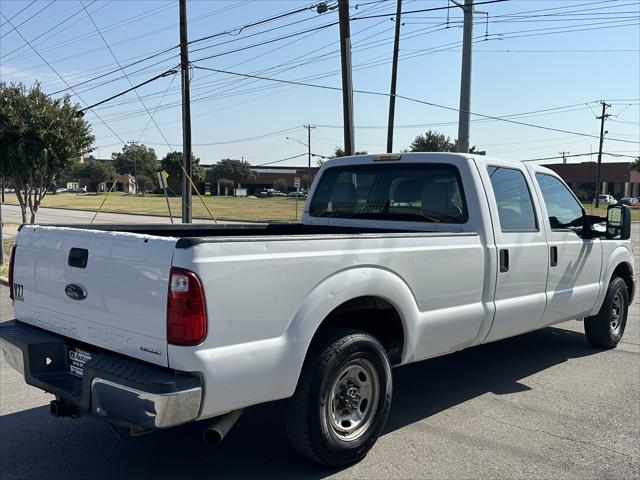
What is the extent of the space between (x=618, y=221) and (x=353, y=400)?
396 cm

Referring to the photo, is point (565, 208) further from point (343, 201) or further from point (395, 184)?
point (343, 201)

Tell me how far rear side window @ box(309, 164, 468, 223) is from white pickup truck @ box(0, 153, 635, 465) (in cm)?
1

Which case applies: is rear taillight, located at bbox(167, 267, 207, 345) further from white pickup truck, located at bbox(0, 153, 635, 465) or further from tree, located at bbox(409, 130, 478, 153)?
tree, located at bbox(409, 130, 478, 153)

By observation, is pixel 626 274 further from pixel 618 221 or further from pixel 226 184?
pixel 226 184

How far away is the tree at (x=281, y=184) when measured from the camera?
120500 mm

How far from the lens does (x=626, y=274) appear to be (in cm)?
691

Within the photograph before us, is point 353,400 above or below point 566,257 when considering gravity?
below

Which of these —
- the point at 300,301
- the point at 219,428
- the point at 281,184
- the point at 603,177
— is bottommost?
the point at 219,428

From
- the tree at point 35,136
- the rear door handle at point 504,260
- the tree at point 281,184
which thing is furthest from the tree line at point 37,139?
the tree at point 281,184

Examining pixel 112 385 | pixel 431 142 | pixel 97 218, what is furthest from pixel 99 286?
pixel 431 142

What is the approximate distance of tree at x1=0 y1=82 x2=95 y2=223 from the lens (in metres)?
13.0

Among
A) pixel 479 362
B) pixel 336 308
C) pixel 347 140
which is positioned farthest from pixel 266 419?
pixel 347 140

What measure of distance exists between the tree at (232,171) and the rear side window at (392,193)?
11286 centimetres

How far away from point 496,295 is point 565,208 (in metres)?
1.73
